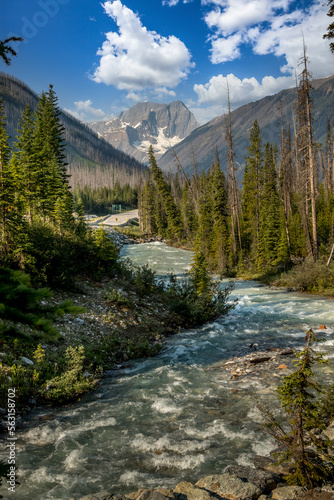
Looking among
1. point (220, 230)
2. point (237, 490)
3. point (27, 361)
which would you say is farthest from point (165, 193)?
point (237, 490)

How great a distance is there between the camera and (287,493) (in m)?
4.16

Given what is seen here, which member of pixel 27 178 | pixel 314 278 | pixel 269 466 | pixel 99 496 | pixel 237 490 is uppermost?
pixel 27 178

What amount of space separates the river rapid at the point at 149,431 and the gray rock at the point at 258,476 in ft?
1.62

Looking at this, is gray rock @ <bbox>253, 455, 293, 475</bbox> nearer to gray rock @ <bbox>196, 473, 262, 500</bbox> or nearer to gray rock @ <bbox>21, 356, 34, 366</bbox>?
gray rock @ <bbox>196, 473, 262, 500</bbox>

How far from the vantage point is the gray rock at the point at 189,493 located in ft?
14.1

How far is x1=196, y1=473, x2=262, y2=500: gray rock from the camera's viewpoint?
4293mm

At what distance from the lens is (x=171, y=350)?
1161 cm

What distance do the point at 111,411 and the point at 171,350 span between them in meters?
4.49

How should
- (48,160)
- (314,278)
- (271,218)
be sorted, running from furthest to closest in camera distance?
(271,218)
(48,160)
(314,278)

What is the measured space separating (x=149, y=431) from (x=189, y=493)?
230cm

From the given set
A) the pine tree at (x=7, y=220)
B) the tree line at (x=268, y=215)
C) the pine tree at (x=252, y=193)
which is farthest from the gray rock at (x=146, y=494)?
the pine tree at (x=252, y=193)

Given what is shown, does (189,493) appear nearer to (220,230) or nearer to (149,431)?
(149,431)

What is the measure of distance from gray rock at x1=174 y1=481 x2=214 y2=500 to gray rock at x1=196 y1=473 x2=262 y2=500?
0.24 meters

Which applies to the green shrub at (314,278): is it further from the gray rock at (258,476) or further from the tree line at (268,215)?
the gray rock at (258,476)
